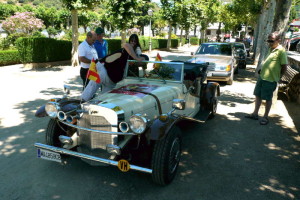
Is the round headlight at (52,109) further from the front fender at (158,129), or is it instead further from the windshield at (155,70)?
the windshield at (155,70)

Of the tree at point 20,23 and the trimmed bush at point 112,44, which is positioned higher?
the tree at point 20,23

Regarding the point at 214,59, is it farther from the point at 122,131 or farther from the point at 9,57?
the point at 9,57

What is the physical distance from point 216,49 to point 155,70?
275 inches

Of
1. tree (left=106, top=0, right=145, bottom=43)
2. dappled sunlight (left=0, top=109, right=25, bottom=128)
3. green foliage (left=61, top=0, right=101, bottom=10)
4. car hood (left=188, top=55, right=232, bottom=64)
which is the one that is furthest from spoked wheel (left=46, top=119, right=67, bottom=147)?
tree (left=106, top=0, right=145, bottom=43)

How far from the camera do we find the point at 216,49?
421 inches

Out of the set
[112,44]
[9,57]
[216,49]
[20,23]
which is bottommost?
[9,57]

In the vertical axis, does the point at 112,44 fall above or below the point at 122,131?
above

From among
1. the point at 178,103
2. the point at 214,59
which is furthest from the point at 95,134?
the point at 214,59

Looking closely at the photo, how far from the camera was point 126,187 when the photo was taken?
3193 mm

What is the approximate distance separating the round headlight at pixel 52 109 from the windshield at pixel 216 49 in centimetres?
862

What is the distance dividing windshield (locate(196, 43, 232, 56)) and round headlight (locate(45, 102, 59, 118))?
8619 millimetres

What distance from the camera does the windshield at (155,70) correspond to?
14.7ft

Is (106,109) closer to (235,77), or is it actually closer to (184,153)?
(184,153)

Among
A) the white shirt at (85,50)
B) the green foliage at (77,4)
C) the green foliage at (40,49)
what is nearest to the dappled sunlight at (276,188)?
the white shirt at (85,50)
